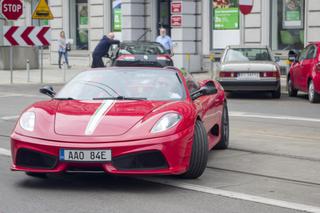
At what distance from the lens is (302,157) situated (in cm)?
971

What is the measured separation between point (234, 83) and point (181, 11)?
10378 millimetres

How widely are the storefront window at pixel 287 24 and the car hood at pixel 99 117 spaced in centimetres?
1922

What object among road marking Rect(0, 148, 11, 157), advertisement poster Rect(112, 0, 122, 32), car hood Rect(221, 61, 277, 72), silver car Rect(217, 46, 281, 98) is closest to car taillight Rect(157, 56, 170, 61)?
silver car Rect(217, 46, 281, 98)

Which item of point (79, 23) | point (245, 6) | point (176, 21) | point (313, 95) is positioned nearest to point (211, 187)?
point (313, 95)

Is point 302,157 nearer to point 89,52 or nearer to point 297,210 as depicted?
point 297,210

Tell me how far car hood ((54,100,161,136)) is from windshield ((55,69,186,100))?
1.03 feet

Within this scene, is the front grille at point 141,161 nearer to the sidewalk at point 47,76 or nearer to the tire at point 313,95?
the tire at point 313,95

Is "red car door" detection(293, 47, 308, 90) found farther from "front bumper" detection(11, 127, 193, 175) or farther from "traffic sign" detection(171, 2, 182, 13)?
"front bumper" detection(11, 127, 193, 175)

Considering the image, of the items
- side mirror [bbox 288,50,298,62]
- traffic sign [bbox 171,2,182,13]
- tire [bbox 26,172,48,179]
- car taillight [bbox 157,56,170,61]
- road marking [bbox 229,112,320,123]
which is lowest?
road marking [bbox 229,112,320,123]

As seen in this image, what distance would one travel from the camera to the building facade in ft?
87.8

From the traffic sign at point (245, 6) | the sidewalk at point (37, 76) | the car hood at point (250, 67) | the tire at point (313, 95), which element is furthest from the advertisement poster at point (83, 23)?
the tire at point (313, 95)

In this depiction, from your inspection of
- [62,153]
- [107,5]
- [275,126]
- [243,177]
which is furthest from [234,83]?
[107,5]

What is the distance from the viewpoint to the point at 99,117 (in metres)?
7.63

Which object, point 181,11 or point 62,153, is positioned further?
point 181,11
